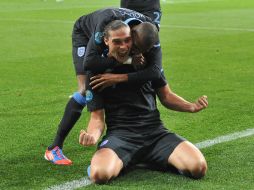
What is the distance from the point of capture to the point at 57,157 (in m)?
6.02

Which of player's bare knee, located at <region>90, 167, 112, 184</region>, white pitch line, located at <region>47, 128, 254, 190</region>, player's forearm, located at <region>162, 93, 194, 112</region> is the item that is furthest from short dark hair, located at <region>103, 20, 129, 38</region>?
white pitch line, located at <region>47, 128, 254, 190</region>

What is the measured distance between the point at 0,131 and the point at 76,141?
927 mm

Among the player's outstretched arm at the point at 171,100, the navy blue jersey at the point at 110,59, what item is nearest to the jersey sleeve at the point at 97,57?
the navy blue jersey at the point at 110,59

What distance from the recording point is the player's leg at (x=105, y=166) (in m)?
5.32

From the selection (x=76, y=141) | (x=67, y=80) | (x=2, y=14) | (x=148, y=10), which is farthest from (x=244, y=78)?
(x=2, y=14)

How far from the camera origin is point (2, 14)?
25.9 m

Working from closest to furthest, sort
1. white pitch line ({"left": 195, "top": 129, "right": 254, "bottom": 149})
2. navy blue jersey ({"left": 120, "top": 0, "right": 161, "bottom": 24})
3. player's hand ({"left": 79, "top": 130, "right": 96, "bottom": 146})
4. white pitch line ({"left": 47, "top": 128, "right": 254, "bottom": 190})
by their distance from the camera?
player's hand ({"left": 79, "top": 130, "right": 96, "bottom": 146})
white pitch line ({"left": 47, "top": 128, "right": 254, "bottom": 190})
white pitch line ({"left": 195, "top": 129, "right": 254, "bottom": 149})
navy blue jersey ({"left": 120, "top": 0, "right": 161, "bottom": 24})

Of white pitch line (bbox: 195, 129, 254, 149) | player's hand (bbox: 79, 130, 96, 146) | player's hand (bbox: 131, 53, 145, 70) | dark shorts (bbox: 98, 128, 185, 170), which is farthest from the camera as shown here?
white pitch line (bbox: 195, 129, 254, 149)

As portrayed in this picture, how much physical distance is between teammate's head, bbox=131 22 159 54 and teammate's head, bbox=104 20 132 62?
5cm

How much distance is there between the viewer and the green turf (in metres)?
5.58

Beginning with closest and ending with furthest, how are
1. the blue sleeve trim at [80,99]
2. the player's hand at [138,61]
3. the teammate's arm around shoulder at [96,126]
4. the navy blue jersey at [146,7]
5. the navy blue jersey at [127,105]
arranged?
the teammate's arm around shoulder at [96,126], the player's hand at [138,61], the navy blue jersey at [127,105], the blue sleeve trim at [80,99], the navy blue jersey at [146,7]

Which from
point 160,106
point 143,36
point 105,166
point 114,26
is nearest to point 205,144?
point 105,166

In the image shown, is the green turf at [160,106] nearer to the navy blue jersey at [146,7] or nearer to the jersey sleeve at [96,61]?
the jersey sleeve at [96,61]

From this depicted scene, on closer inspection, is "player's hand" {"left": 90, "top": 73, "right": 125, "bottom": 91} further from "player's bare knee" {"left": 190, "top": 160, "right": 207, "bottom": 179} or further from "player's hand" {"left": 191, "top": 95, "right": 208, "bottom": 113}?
"player's bare knee" {"left": 190, "top": 160, "right": 207, "bottom": 179}
